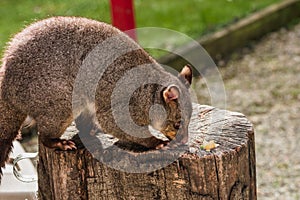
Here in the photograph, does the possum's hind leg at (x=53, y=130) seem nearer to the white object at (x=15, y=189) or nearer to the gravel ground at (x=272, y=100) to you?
the white object at (x=15, y=189)

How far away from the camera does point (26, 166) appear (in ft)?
16.2

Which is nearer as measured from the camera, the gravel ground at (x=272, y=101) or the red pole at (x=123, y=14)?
the gravel ground at (x=272, y=101)

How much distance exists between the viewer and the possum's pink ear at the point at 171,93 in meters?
3.80

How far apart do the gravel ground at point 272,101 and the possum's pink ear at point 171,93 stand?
6.94 feet

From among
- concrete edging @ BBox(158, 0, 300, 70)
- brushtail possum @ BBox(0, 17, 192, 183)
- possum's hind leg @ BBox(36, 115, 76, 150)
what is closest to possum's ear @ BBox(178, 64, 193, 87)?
brushtail possum @ BBox(0, 17, 192, 183)

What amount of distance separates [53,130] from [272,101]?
388 centimetres

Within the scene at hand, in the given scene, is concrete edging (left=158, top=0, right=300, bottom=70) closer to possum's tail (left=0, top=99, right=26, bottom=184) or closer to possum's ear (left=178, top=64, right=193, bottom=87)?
possum's ear (left=178, top=64, right=193, bottom=87)

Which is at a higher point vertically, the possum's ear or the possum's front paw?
the possum's ear

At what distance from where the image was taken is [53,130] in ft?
12.5

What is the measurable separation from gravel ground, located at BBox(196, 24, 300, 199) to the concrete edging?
128 millimetres

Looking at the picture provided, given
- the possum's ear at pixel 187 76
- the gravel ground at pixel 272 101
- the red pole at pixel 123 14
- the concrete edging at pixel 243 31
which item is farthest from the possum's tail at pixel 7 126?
the concrete edging at pixel 243 31

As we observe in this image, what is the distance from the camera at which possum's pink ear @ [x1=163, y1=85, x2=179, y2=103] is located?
12.5ft

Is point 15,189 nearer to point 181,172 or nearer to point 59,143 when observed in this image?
point 59,143

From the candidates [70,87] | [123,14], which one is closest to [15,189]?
[70,87]
